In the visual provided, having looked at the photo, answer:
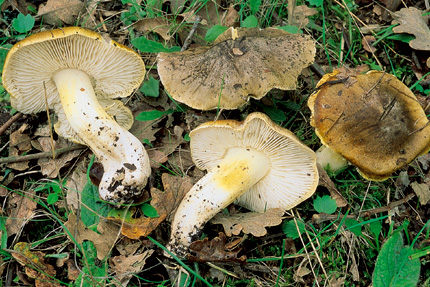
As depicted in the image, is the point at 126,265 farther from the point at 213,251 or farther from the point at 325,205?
the point at 325,205

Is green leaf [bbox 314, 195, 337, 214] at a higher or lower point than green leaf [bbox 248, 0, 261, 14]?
lower

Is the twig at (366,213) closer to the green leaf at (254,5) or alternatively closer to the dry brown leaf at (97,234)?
the dry brown leaf at (97,234)

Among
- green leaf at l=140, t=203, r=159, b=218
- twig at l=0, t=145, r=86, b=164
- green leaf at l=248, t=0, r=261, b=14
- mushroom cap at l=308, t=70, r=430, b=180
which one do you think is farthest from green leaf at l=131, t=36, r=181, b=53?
mushroom cap at l=308, t=70, r=430, b=180

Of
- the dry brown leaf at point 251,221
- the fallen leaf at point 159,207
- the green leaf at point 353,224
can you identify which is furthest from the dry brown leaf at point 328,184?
the fallen leaf at point 159,207

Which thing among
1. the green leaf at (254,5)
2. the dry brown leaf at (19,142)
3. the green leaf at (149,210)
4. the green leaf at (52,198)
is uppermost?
the green leaf at (254,5)

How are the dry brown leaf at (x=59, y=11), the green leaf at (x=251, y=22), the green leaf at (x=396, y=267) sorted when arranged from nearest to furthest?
the green leaf at (x=396, y=267)
the green leaf at (x=251, y=22)
the dry brown leaf at (x=59, y=11)

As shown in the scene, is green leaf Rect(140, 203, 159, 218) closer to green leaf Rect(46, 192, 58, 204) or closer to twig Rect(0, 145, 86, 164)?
green leaf Rect(46, 192, 58, 204)

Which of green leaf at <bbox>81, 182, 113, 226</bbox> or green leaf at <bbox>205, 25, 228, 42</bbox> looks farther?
green leaf at <bbox>205, 25, 228, 42</bbox>
